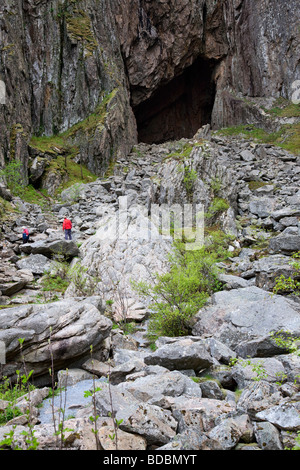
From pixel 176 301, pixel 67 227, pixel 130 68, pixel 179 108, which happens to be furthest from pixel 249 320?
pixel 179 108

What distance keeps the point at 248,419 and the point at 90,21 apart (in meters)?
43.6

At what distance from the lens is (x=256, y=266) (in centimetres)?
1079

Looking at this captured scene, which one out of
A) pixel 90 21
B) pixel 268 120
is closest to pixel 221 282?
pixel 268 120

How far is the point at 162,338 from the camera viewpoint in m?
7.36

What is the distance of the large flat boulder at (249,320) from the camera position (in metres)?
6.38

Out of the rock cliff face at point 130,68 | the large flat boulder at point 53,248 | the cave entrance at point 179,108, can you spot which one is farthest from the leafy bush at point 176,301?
the cave entrance at point 179,108

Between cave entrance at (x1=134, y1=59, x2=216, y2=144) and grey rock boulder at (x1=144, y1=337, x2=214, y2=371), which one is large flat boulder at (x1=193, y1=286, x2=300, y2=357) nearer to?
grey rock boulder at (x1=144, y1=337, x2=214, y2=371)

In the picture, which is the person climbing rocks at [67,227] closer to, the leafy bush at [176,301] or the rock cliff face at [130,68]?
the leafy bush at [176,301]

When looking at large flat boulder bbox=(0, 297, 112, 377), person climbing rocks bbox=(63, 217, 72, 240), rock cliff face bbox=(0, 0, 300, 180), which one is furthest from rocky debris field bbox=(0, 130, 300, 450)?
rock cliff face bbox=(0, 0, 300, 180)

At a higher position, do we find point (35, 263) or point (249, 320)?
point (35, 263)

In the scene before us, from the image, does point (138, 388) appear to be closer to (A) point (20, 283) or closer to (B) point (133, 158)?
(A) point (20, 283)

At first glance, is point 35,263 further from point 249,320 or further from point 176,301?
point 249,320

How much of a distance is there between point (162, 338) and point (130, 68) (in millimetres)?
42077
